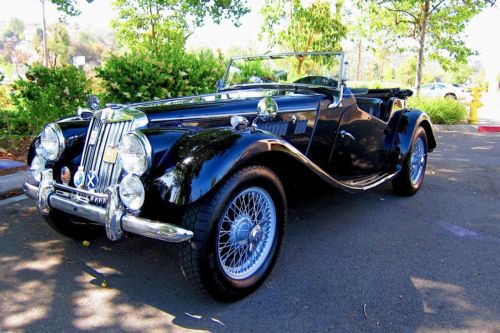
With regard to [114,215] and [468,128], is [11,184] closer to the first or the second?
[114,215]

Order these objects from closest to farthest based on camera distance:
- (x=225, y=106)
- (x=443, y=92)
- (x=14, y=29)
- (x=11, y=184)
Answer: (x=225, y=106)
(x=11, y=184)
(x=443, y=92)
(x=14, y=29)

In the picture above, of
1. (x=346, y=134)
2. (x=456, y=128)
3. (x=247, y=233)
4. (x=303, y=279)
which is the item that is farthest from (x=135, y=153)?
(x=456, y=128)

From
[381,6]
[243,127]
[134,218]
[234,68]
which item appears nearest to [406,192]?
[234,68]

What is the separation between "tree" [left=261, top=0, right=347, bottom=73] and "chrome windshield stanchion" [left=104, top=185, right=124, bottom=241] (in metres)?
12.1

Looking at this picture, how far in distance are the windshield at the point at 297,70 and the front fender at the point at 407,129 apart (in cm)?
118

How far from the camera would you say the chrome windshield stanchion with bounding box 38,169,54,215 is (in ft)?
8.75

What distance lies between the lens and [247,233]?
267 centimetres

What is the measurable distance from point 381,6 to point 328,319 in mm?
12055

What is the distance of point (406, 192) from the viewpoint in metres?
4.77

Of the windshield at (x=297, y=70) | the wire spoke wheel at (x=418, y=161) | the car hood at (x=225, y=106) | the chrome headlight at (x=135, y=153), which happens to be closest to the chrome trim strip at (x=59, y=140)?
the car hood at (x=225, y=106)

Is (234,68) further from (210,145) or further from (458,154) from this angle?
(458,154)

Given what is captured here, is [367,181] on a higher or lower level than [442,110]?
lower

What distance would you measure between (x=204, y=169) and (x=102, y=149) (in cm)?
87

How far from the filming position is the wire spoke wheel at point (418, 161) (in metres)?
4.99
